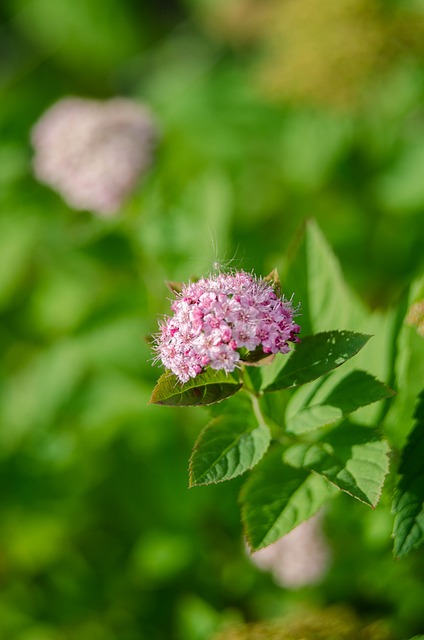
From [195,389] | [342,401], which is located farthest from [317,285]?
[195,389]

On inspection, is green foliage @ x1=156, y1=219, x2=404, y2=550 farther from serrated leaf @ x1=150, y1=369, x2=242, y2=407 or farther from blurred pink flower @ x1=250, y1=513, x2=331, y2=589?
blurred pink flower @ x1=250, y1=513, x2=331, y2=589

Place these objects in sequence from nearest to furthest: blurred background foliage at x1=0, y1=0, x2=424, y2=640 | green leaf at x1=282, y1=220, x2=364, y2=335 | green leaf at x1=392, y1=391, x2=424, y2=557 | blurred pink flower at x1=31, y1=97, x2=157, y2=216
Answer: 1. green leaf at x1=392, y1=391, x2=424, y2=557
2. green leaf at x1=282, y1=220, x2=364, y2=335
3. blurred background foliage at x1=0, y1=0, x2=424, y2=640
4. blurred pink flower at x1=31, y1=97, x2=157, y2=216

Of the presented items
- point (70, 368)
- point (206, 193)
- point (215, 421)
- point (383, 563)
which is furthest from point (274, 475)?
point (70, 368)

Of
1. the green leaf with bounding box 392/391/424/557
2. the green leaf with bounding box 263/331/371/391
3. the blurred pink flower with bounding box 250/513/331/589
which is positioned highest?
the green leaf with bounding box 263/331/371/391

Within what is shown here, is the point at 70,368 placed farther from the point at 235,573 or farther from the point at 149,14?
the point at 149,14

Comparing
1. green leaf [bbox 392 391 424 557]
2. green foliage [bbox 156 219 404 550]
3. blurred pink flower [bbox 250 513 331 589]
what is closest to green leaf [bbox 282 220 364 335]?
green foliage [bbox 156 219 404 550]

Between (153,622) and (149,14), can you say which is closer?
(153,622)

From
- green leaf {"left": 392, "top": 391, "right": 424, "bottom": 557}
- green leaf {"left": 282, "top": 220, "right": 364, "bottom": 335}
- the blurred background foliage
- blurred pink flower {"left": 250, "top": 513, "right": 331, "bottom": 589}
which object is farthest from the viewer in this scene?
the blurred background foliage
